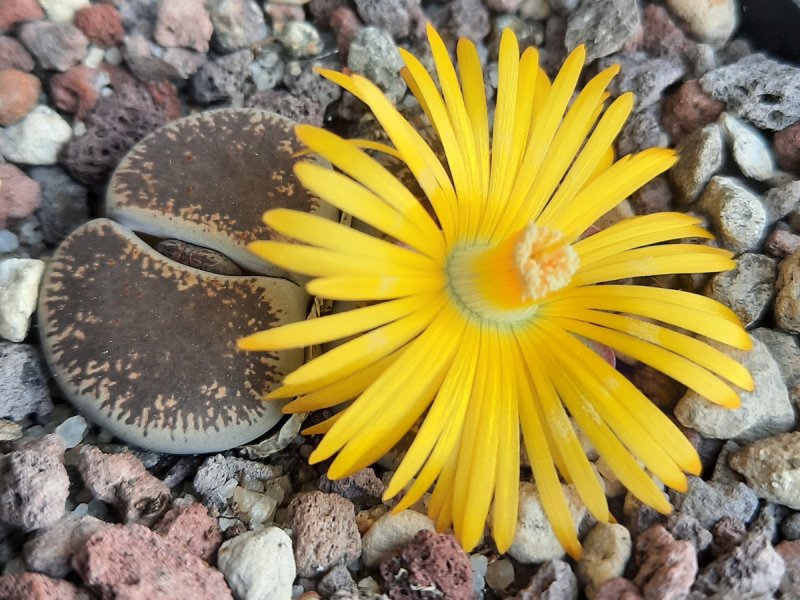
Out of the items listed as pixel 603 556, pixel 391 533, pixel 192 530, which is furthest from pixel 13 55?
pixel 603 556

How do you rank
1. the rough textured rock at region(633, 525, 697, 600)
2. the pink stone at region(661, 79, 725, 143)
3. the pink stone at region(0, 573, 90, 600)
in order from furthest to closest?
the pink stone at region(661, 79, 725, 143) → the rough textured rock at region(633, 525, 697, 600) → the pink stone at region(0, 573, 90, 600)

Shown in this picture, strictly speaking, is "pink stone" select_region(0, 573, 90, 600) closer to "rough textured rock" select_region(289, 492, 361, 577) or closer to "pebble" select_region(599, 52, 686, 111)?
"rough textured rock" select_region(289, 492, 361, 577)

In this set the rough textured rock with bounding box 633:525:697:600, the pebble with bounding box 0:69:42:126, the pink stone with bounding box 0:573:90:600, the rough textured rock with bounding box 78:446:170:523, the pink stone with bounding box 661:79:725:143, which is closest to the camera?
the pink stone with bounding box 0:573:90:600

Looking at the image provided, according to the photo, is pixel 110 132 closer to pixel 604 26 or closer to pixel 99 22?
pixel 99 22

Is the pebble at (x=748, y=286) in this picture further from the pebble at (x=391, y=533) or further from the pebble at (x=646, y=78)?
the pebble at (x=391, y=533)

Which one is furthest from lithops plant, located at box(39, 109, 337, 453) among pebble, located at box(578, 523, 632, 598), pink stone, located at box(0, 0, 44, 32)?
pebble, located at box(578, 523, 632, 598)

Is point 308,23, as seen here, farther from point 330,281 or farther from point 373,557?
point 373,557
